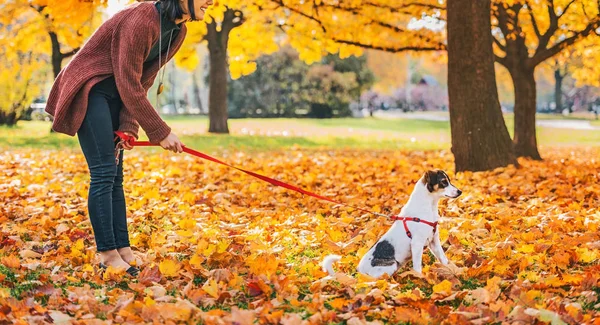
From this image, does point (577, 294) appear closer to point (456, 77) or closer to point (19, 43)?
point (456, 77)

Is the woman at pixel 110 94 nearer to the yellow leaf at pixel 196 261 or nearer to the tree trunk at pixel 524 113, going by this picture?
the yellow leaf at pixel 196 261

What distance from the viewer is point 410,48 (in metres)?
13.0

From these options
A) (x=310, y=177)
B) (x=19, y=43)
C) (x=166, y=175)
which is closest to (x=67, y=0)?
(x=166, y=175)

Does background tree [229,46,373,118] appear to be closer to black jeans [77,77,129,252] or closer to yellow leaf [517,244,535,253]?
yellow leaf [517,244,535,253]

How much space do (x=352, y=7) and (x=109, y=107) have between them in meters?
8.17

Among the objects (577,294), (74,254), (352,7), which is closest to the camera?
(577,294)

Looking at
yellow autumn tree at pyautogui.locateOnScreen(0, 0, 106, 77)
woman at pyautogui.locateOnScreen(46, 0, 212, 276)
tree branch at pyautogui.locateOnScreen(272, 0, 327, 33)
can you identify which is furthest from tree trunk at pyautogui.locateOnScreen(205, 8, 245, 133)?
woman at pyautogui.locateOnScreen(46, 0, 212, 276)

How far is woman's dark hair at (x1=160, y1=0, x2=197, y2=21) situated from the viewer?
4374 mm

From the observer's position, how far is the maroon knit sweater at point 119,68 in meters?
4.30

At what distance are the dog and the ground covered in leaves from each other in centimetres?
11

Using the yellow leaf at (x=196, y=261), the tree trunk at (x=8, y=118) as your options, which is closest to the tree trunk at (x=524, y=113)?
the yellow leaf at (x=196, y=261)

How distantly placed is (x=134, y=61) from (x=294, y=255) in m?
1.84

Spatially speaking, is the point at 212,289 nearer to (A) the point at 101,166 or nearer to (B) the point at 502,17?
(A) the point at 101,166

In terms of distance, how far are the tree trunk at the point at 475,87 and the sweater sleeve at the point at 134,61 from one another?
5992mm
